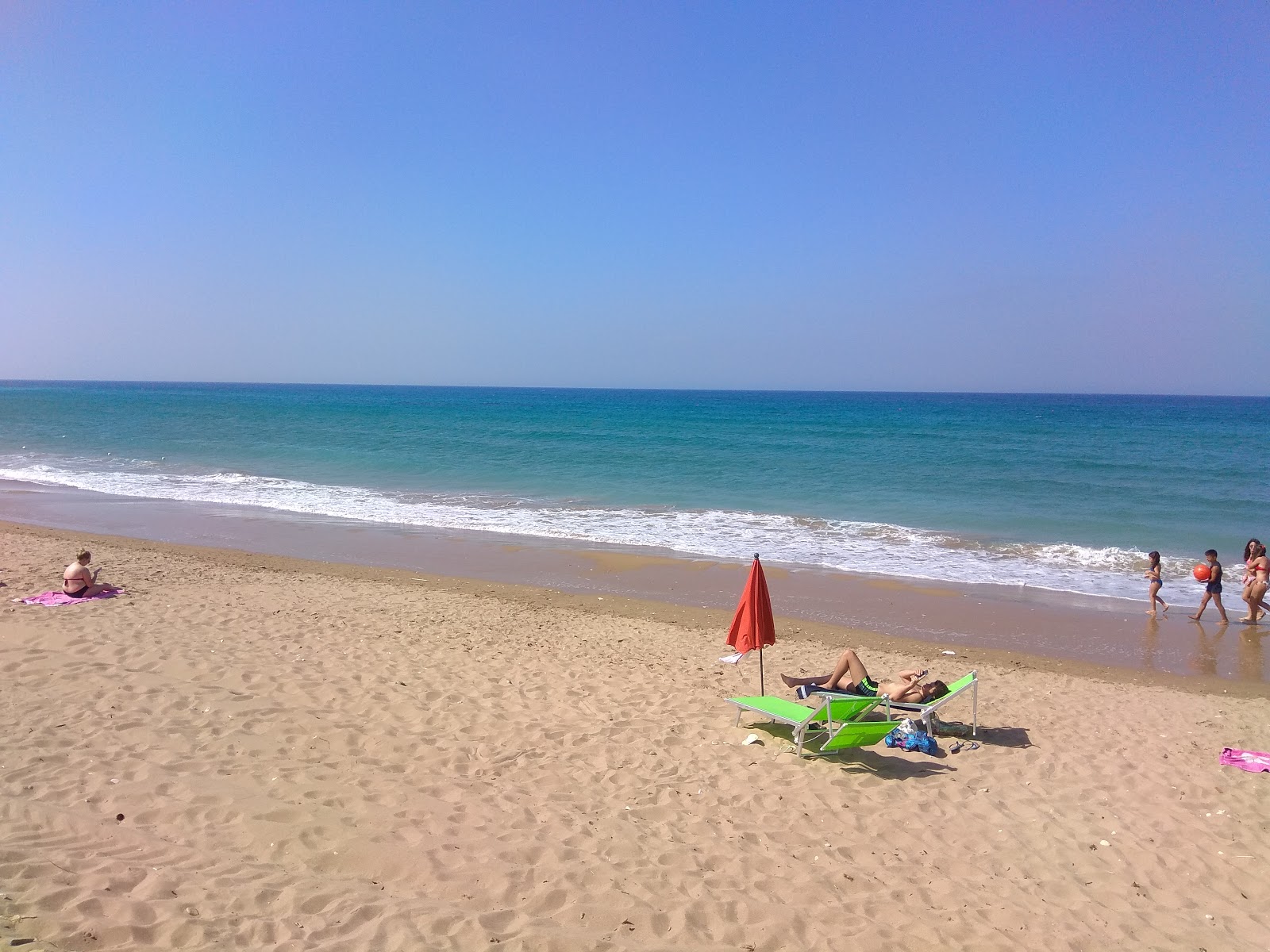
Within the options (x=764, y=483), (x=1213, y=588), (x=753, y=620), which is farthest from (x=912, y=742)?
(x=764, y=483)

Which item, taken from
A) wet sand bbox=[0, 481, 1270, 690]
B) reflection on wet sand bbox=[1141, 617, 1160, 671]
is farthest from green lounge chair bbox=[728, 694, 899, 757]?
reflection on wet sand bbox=[1141, 617, 1160, 671]

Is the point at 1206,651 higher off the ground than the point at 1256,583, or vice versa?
the point at 1256,583

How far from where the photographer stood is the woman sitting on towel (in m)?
9.99

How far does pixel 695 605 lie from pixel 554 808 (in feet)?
22.4

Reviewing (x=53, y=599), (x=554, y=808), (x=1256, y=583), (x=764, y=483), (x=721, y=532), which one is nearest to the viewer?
(x=554, y=808)

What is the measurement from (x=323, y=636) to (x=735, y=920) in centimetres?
646

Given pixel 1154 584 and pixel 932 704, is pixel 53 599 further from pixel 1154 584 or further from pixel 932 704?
pixel 1154 584

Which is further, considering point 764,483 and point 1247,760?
point 764,483

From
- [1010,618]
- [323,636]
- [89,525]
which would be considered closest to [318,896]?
[323,636]

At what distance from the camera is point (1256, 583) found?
39.4 ft

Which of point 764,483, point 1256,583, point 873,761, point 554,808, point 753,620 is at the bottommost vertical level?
point 873,761

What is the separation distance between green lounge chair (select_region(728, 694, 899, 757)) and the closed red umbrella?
1.80 feet

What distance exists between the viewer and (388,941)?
12.4 feet

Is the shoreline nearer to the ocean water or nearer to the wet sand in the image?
the wet sand
